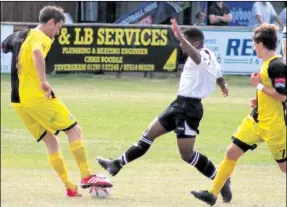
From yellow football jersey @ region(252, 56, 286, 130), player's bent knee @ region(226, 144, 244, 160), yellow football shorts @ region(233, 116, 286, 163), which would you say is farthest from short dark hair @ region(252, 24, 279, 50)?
player's bent knee @ region(226, 144, 244, 160)

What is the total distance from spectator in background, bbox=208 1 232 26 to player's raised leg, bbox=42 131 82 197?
16359mm

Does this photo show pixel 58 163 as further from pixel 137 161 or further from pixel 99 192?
pixel 137 161

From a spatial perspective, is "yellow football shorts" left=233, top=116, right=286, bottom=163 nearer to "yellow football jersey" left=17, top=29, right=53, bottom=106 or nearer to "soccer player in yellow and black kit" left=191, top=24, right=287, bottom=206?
"soccer player in yellow and black kit" left=191, top=24, right=287, bottom=206

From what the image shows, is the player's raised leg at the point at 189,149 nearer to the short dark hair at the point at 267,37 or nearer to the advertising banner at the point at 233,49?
the short dark hair at the point at 267,37

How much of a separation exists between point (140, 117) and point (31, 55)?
7212 mm

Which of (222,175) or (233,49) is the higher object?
(222,175)

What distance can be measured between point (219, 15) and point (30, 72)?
16750mm

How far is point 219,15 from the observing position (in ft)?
85.9

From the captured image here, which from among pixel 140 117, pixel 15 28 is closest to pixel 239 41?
pixel 15 28

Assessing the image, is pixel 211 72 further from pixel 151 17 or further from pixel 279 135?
pixel 151 17

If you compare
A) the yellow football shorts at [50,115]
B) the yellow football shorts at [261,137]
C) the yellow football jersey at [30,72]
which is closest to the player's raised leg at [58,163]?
the yellow football shorts at [50,115]

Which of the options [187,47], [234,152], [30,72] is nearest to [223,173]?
[234,152]

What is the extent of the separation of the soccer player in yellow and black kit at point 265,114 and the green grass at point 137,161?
0.44 m

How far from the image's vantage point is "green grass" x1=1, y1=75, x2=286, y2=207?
32.4ft
